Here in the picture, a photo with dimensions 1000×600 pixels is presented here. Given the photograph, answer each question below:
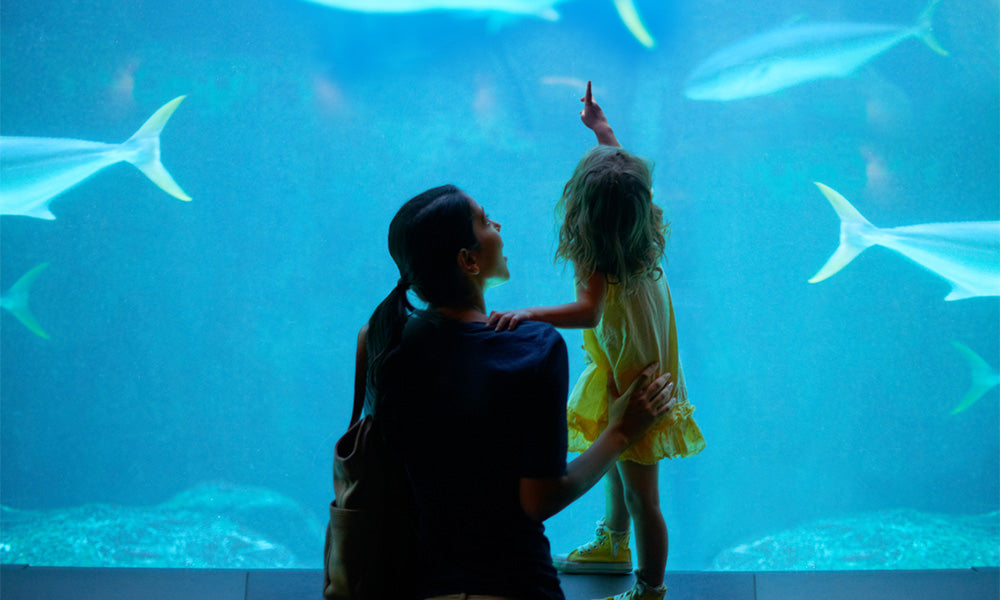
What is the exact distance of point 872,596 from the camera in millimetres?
1710

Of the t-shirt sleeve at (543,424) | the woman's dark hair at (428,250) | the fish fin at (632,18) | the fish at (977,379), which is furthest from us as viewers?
the fish at (977,379)

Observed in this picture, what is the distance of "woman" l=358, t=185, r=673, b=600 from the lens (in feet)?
2.82

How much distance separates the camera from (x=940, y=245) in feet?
10.1

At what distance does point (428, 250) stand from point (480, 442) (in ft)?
0.96

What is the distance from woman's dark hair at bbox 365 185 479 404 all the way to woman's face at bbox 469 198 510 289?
19mm

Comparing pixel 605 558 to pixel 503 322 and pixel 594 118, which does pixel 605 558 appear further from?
→ pixel 594 118

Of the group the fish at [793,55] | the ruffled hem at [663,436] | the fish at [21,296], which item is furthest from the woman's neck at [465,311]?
the fish at [21,296]

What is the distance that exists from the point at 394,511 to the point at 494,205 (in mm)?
3963

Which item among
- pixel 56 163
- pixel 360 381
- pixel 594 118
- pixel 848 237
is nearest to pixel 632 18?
pixel 848 237

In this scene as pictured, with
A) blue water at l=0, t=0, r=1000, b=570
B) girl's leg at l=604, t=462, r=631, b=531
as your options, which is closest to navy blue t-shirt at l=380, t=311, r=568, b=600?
girl's leg at l=604, t=462, r=631, b=531

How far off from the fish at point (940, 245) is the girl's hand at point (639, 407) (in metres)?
2.12

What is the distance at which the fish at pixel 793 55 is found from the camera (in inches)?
135

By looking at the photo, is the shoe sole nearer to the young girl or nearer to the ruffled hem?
the young girl

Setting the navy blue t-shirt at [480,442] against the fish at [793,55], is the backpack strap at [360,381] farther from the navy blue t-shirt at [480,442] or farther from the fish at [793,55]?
the fish at [793,55]
